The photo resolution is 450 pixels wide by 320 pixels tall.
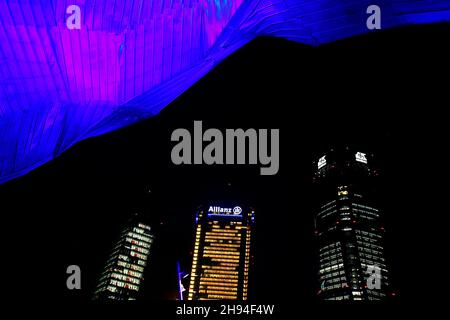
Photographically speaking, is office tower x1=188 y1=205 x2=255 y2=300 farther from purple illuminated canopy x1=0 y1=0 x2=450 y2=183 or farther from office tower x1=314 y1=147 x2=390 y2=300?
purple illuminated canopy x1=0 y1=0 x2=450 y2=183

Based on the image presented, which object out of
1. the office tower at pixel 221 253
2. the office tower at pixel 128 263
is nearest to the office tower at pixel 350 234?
the office tower at pixel 221 253

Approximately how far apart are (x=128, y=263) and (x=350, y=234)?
3850 centimetres

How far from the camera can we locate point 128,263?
2562 inches

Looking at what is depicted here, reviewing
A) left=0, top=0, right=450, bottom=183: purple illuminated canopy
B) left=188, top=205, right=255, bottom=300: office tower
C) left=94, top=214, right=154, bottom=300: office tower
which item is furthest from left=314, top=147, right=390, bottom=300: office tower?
left=0, top=0, right=450, bottom=183: purple illuminated canopy

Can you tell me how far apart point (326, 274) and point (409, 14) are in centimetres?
6516

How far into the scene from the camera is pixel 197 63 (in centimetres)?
176

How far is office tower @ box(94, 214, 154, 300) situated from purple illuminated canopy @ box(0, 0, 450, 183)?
62317 mm

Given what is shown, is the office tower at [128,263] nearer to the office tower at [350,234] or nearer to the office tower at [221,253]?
the office tower at [221,253]

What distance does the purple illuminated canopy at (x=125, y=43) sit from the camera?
1655 mm

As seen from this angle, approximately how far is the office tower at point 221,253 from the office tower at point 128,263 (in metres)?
9.41

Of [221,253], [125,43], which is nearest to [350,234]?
[221,253]
